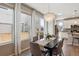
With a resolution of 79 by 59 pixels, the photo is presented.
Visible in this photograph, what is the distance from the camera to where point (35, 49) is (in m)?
2.35

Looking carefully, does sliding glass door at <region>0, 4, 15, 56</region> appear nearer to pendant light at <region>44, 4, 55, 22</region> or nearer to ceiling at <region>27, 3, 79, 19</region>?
ceiling at <region>27, 3, 79, 19</region>

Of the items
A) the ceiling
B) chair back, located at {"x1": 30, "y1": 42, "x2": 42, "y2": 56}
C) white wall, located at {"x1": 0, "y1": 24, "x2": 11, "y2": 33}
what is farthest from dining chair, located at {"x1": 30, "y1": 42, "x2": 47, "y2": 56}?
the ceiling

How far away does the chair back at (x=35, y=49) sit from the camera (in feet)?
7.49

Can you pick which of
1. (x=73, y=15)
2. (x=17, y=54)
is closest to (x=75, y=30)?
(x=73, y=15)

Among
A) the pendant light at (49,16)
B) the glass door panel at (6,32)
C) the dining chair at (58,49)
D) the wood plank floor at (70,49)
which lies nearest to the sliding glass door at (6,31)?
the glass door panel at (6,32)

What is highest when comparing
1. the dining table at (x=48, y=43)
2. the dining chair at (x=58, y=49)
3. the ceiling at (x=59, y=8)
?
the ceiling at (x=59, y=8)

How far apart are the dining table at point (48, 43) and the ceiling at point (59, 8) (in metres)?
0.54

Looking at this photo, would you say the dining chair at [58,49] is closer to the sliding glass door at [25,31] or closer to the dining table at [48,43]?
the dining table at [48,43]

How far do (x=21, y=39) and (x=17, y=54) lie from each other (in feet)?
0.99

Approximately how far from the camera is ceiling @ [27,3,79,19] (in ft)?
7.34

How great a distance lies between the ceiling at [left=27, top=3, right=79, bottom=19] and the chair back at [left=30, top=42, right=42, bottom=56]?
0.69 meters

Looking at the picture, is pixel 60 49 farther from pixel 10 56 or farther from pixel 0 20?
pixel 0 20

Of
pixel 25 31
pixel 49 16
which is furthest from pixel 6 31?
pixel 49 16

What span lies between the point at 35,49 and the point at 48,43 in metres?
0.36
